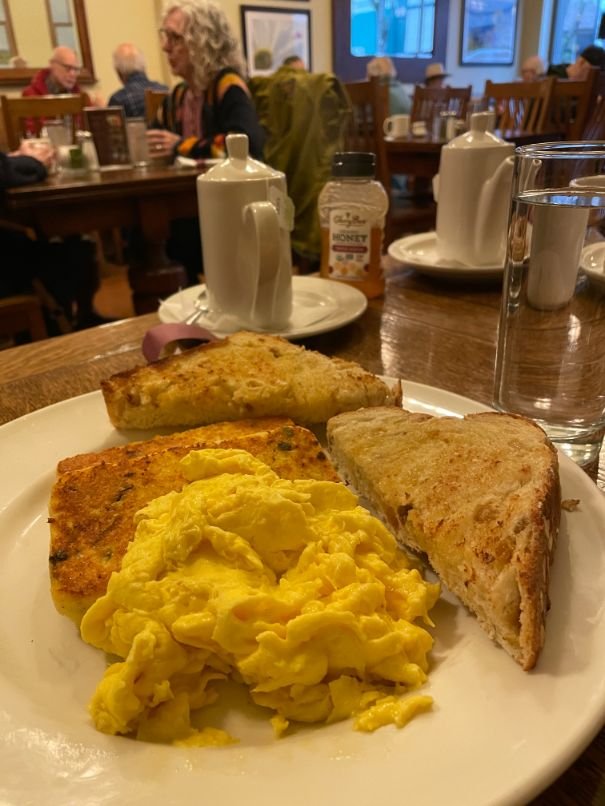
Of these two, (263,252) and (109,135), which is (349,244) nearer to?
(263,252)

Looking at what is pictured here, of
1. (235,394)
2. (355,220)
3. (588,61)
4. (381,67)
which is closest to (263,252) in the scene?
(355,220)

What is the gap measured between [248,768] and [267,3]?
979 centimetres

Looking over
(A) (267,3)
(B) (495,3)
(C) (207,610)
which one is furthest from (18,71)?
(B) (495,3)

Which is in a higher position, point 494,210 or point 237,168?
point 237,168

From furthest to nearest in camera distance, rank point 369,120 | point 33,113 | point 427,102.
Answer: point 427,102 < point 33,113 < point 369,120

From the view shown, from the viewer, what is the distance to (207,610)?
2.26 feet

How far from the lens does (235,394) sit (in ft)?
3.84

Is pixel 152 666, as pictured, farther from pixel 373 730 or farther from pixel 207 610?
pixel 373 730

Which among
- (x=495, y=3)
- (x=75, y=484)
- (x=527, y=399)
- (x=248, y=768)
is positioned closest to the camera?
(x=248, y=768)

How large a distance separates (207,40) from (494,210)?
11.2 feet

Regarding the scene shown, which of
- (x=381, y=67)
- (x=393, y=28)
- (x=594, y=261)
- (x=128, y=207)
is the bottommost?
(x=128, y=207)

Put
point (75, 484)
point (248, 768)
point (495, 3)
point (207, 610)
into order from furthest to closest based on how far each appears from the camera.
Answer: point (495, 3)
point (75, 484)
point (207, 610)
point (248, 768)

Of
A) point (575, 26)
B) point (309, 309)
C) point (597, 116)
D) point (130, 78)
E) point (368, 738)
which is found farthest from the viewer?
point (575, 26)

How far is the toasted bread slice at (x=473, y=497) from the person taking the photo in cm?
68
